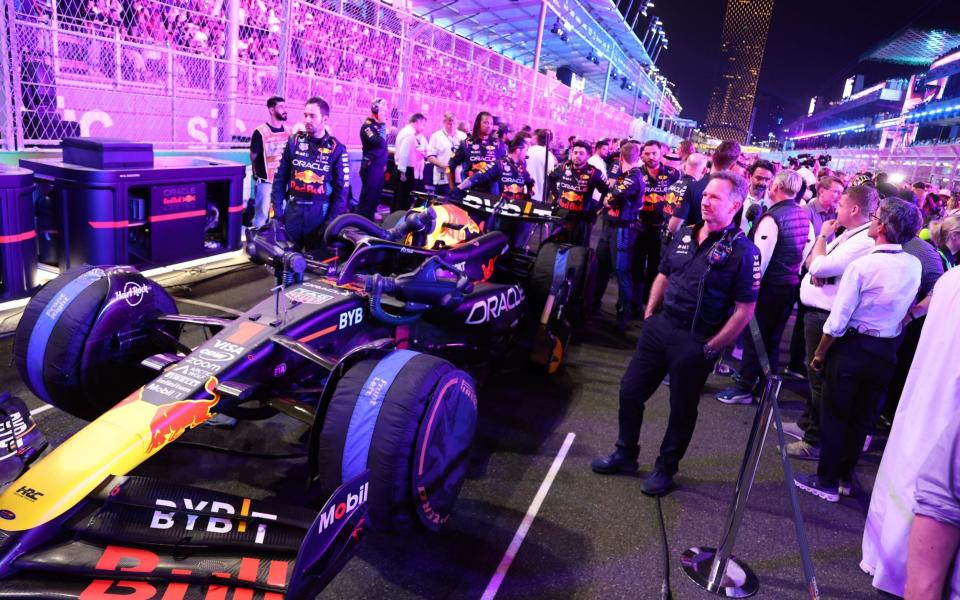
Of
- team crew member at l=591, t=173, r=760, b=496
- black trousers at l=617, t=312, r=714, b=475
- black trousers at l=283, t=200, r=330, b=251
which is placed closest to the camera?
team crew member at l=591, t=173, r=760, b=496

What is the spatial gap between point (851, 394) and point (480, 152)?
5608 mm

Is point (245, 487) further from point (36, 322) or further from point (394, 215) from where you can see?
point (394, 215)

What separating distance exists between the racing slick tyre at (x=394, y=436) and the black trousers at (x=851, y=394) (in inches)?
98.5

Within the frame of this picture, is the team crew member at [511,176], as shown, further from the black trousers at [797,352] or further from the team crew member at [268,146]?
the black trousers at [797,352]

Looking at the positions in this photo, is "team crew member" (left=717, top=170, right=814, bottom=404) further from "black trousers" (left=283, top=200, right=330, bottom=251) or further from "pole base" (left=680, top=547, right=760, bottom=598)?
"black trousers" (left=283, top=200, right=330, bottom=251)

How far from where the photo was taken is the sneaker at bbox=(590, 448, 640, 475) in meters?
3.78

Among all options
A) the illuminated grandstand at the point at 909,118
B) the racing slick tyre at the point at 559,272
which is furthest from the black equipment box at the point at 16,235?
the illuminated grandstand at the point at 909,118

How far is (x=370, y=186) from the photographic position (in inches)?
372

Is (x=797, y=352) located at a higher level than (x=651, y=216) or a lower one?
lower

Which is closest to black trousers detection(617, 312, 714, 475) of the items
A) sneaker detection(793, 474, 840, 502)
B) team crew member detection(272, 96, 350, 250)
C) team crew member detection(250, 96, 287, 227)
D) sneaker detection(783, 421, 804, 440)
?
sneaker detection(793, 474, 840, 502)

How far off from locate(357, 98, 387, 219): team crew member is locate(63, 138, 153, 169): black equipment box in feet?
11.9

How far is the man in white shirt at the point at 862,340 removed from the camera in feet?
11.0

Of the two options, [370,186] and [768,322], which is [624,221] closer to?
[768,322]

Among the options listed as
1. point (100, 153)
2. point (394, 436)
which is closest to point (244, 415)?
point (394, 436)
